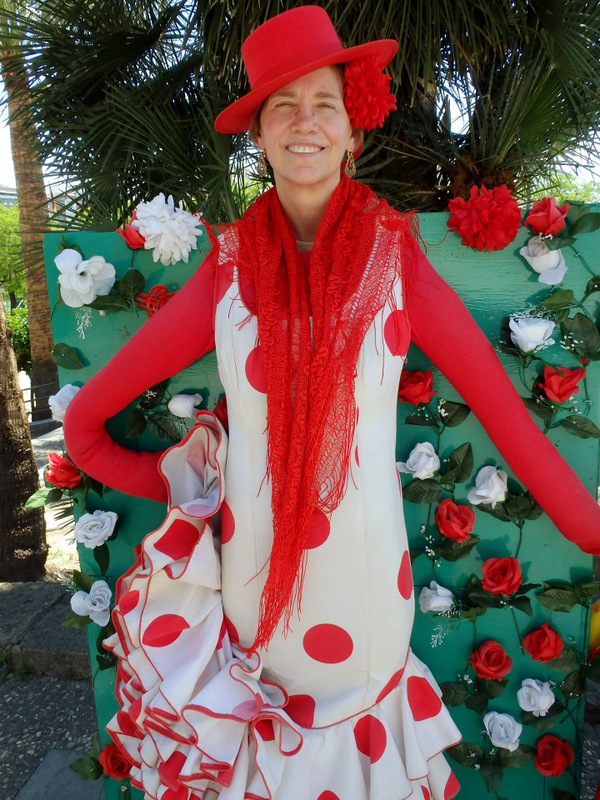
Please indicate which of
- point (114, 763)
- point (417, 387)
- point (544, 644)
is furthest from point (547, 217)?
point (114, 763)

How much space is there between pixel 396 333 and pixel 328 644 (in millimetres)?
680

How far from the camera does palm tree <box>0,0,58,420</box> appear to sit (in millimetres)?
3098

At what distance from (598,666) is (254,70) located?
173 centimetres

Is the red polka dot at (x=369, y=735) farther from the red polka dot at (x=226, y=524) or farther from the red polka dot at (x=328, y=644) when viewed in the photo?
the red polka dot at (x=226, y=524)

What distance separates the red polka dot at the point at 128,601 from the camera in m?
1.38

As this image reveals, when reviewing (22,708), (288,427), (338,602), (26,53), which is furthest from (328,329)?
(26,53)

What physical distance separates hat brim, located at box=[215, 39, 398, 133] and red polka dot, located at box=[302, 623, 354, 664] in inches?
44.7

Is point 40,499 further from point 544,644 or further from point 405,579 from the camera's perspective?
point 544,644

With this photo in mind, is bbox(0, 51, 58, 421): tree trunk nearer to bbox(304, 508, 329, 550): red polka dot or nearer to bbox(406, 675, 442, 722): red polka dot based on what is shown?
bbox(304, 508, 329, 550): red polka dot

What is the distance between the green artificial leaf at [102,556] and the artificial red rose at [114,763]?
1.78 feet

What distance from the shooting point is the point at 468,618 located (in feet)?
5.58

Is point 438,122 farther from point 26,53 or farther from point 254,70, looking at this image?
point 26,53

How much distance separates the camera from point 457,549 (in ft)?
5.50

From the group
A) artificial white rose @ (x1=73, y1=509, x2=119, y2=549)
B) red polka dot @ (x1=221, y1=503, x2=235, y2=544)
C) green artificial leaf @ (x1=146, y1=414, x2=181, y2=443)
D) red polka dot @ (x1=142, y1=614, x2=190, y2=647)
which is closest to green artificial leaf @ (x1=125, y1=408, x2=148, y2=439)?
green artificial leaf @ (x1=146, y1=414, x2=181, y2=443)
